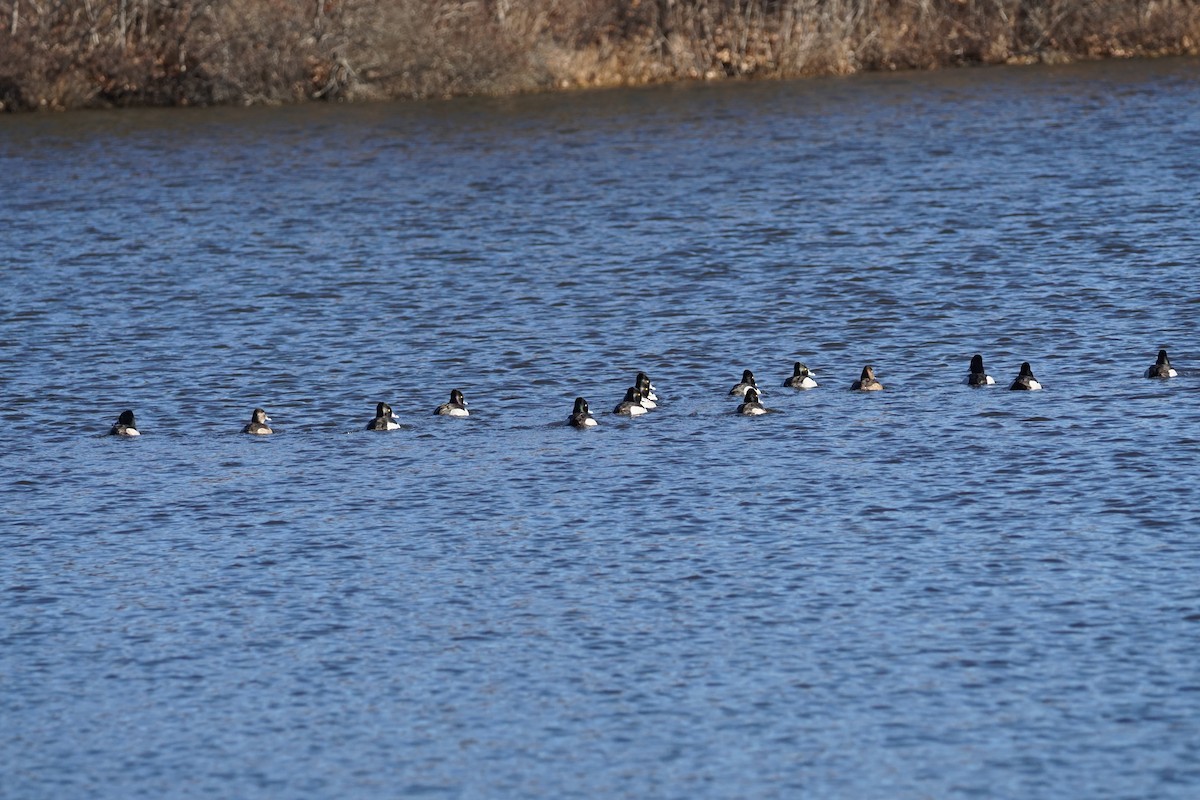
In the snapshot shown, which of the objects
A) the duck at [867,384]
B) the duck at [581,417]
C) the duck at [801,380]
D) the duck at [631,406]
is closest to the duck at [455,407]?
the duck at [581,417]

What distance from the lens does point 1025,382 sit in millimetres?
19859

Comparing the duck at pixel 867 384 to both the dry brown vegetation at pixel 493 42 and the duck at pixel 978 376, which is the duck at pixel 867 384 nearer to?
the duck at pixel 978 376

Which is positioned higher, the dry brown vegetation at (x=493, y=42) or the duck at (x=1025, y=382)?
the dry brown vegetation at (x=493, y=42)

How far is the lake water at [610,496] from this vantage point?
11.7 meters

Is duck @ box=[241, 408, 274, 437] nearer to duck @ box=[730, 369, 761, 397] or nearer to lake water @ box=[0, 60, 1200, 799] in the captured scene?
lake water @ box=[0, 60, 1200, 799]

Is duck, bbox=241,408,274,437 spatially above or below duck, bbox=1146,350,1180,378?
below

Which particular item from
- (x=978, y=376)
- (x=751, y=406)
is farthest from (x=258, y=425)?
(x=978, y=376)

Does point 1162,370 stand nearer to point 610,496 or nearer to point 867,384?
point 867,384

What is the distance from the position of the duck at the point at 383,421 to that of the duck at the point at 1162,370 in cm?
774

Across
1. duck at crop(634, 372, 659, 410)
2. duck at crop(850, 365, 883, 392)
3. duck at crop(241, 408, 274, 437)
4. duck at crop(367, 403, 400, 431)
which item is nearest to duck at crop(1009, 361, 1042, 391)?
duck at crop(850, 365, 883, 392)

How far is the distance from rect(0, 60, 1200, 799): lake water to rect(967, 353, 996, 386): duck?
0.29 meters

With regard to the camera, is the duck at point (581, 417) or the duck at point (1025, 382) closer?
the duck at point (581, 417)

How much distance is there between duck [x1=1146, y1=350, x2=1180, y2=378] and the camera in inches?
785

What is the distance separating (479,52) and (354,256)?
60.7 ft
